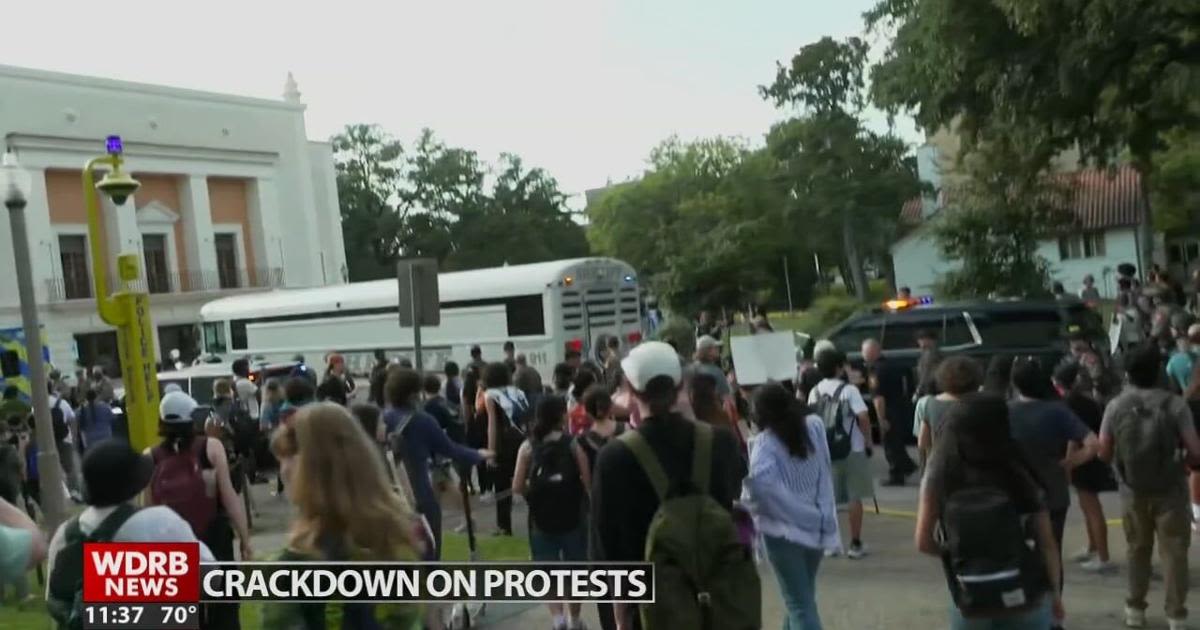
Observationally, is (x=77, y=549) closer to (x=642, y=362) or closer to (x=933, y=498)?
(x=642, y=362)

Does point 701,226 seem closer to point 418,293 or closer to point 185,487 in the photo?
point 418,293

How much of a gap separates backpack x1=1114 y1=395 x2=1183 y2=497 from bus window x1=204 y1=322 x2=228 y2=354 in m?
32.7

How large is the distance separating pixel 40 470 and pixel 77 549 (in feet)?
25.6

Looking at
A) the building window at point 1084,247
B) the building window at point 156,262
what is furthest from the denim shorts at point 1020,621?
the building window at point 156,262

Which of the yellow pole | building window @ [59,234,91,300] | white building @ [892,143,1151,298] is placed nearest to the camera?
the yellow pole

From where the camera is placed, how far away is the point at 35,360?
11.2 meters

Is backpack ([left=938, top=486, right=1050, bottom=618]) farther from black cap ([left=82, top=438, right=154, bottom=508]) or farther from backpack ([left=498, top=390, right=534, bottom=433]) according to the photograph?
backpack ([left=498, top=390, right=534, bottom=433])

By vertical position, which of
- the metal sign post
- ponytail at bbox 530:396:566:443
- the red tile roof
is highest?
the red tile roof

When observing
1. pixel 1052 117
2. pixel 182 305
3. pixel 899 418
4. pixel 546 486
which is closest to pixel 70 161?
pixel 182 305

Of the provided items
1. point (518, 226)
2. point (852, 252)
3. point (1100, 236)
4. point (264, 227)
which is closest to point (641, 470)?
point (852, 252)

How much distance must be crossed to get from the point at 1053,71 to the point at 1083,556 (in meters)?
12.5

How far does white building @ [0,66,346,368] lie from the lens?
45.4 meters

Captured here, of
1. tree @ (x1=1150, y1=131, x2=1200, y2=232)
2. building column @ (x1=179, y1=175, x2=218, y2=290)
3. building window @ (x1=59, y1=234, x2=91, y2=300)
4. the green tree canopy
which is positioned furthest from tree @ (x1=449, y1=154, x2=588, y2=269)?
tree @ (x1=1150, y1=131, x2=1200, y2=232)

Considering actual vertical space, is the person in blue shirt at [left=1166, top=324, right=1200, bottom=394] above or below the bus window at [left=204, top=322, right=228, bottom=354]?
below
